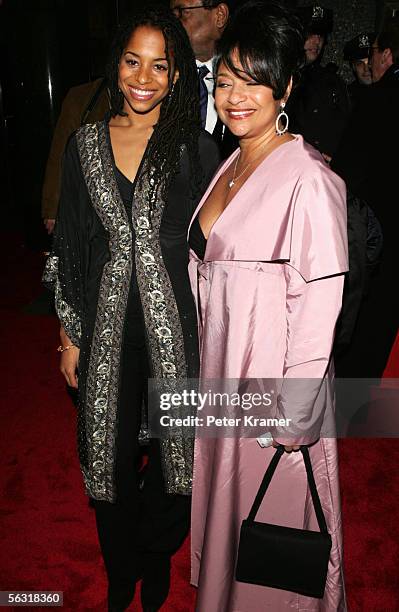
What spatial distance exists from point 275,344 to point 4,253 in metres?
4.85

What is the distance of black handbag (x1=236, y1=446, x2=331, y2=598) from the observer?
1488mm

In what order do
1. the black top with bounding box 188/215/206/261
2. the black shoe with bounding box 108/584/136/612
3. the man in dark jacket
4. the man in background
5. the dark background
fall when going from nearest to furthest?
the black top with bounding box 188/215/206/261, the black shoe with bounding box 108/584/136/612, the man in dark jacket, the man in background, the dark background

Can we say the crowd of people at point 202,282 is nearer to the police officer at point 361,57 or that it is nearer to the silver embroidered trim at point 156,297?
the silver embroidered trim at point 156,297

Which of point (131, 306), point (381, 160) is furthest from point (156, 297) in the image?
point (381, 160)

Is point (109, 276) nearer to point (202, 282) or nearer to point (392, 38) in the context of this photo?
point (202, 282)

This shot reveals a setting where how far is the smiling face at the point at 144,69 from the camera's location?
1.51 metres

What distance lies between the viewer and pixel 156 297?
5.23 ft

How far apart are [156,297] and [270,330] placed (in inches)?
13.3

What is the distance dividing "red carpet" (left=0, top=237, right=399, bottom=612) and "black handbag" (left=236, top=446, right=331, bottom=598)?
0.56m

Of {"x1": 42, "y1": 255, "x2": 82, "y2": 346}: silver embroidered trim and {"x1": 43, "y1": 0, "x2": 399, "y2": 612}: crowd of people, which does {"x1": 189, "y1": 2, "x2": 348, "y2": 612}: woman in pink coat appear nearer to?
{"x1": 43, "y1": 0, "x2": 399, "y2": 612}: crowd of people

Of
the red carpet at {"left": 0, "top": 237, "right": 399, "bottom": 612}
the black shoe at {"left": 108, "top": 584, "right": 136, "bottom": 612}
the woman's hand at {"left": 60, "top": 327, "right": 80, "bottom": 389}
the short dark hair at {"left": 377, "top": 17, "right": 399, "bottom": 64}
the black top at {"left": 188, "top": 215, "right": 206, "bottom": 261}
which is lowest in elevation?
the red carpet at {"left": 0, "top": 237, "right": 399, "bottom": 612}

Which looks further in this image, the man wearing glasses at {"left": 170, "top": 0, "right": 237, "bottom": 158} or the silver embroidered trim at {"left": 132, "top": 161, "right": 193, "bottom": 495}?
the man wearing glasses at {"left": 170, "top": 0, "right": 237, "bottom": 158}

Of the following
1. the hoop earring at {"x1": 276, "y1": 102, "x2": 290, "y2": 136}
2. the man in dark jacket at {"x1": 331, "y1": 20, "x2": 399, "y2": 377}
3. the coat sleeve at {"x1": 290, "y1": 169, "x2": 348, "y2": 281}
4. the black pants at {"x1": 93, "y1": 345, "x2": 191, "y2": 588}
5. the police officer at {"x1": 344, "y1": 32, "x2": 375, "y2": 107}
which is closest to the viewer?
the coat sleeve at {"x1": 290, "y1": 169, "x2": 348, "y2": 281}

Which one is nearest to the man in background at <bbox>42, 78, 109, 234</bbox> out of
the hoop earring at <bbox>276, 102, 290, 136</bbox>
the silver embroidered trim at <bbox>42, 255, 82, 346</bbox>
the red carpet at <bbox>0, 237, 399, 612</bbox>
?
the red carpet at <bbox>0, 237, 399, 612</bbox>
